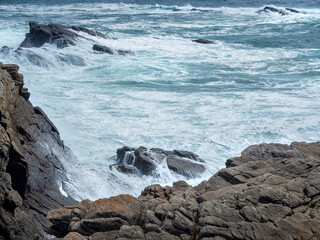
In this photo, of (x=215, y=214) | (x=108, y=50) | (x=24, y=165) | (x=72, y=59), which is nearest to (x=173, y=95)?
(x=72, y=59)

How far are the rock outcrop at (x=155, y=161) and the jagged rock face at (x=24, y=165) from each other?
5.87ft

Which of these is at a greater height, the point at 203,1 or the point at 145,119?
the point at 203,1

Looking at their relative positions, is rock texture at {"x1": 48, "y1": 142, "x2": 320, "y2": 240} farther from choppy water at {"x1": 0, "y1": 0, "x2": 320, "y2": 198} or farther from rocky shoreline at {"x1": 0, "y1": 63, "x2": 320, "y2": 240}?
choppy water at {"x1": 0, "y1": 0, "x2": 320, "y2": 198}

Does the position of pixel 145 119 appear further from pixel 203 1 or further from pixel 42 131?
pixel 203 1

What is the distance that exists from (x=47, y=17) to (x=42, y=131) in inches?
1695

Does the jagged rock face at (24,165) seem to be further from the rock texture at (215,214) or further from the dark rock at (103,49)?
the dark rock at (103,49)

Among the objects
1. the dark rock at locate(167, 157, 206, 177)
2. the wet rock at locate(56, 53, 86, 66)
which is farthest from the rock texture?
the wet rock at locate(56, 53, 86, 66)

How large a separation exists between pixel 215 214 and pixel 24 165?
166 inches

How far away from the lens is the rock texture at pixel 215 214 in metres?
6.00

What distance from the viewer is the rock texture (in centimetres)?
600

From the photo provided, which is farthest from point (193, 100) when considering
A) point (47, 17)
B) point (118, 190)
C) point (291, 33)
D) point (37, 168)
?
point (47, 17)

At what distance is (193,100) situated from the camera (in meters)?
18.4

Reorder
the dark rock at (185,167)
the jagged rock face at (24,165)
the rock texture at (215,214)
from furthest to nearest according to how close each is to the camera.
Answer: the dark rock at (185,167) → the jagged rock face at (24,165) → the rock texture at (215,214)

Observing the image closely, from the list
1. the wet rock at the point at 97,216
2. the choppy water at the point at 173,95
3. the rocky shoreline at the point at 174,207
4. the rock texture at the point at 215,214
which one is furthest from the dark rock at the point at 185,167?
the wet rock at the point at 97,216
